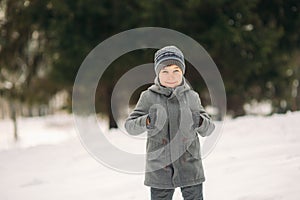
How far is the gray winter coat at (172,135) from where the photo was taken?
8.24ft

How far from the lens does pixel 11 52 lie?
9992 mm

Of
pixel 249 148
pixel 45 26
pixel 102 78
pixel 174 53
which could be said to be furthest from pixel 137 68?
pixel 174 53

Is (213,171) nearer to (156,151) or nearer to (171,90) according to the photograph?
(156,151)

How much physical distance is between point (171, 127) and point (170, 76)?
0.35 m

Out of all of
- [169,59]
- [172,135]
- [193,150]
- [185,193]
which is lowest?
[185,193]

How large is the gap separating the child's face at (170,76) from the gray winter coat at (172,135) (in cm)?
4

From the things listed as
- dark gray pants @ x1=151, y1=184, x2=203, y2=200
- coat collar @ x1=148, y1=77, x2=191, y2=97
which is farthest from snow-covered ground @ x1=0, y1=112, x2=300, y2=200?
coat collar @ x1=148, y1=77, x2=191, y2=97

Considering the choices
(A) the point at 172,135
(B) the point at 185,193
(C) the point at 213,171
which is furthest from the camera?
(C) the point at 213,171

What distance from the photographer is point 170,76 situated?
256cm

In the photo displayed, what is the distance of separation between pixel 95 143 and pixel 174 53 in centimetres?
367

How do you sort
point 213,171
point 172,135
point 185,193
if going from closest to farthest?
point 172,135 → point 185,193 → point 213,171

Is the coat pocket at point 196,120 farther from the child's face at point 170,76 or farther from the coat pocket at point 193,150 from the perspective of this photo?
the child's face at point 170,76

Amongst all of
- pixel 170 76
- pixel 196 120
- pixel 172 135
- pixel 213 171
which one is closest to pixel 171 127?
pixel 172 135

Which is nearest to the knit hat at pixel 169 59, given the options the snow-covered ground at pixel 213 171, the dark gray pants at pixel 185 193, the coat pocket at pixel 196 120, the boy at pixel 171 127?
the boy at pixel 171 127
